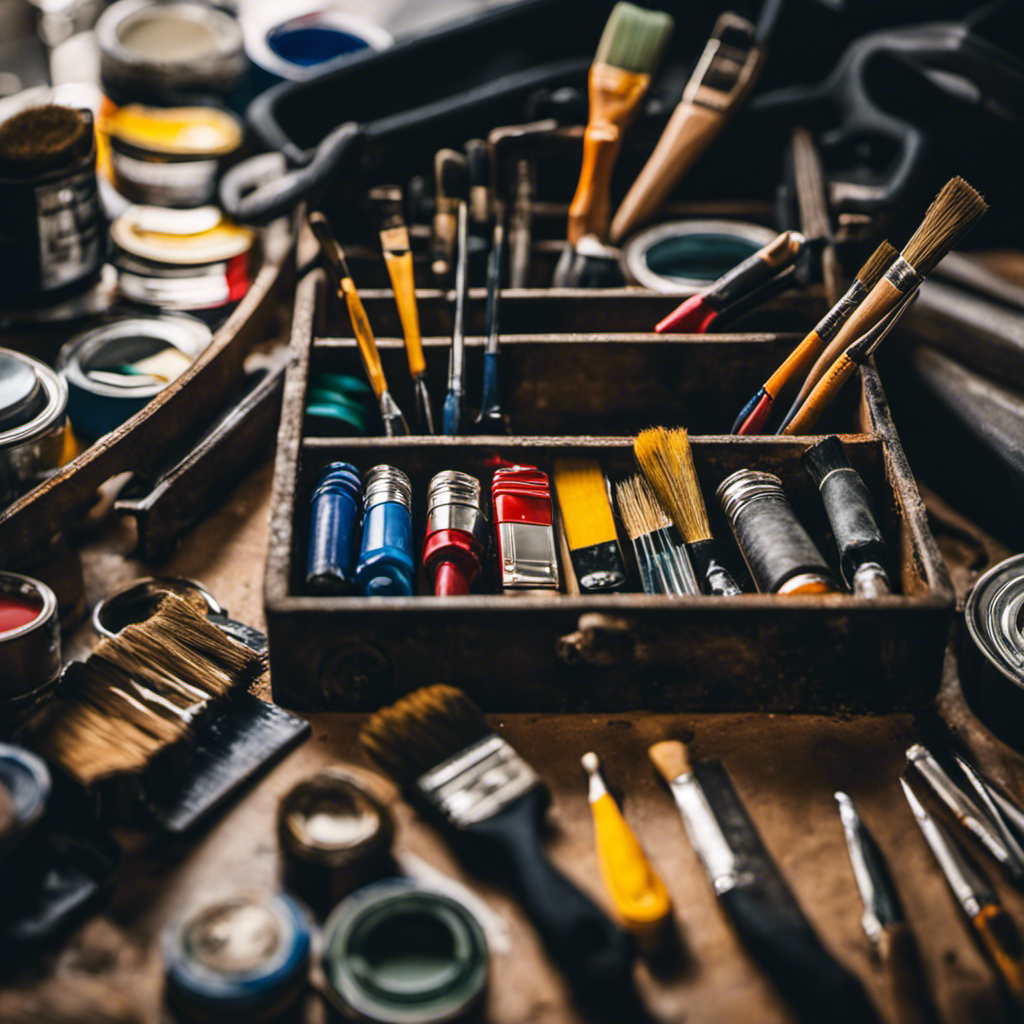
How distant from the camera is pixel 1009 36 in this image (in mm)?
2176

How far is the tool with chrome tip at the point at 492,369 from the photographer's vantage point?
1.66 metres

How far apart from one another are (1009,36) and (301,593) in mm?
1789

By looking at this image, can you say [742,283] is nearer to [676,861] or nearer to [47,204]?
[676,861]

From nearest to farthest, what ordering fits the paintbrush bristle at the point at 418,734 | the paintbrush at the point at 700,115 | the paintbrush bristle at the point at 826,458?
the paintbrush bristle at the point at 418,734 → the paintbrush bristle at the point at 826,458 → the paintbrush at the point at 700,115

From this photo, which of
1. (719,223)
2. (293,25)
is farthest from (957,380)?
(293,25)

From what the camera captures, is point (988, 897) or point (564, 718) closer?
point (988, 897)

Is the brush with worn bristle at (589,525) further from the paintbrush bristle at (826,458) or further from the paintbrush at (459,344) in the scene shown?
the paintbrush bristle at (826,458)

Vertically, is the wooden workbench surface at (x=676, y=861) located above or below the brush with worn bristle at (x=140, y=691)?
below

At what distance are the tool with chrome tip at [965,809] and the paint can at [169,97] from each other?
1.64 meters

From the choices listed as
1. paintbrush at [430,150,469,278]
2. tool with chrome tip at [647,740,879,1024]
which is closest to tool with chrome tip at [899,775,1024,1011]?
tool with chrome tip at [647,740,879,1024]

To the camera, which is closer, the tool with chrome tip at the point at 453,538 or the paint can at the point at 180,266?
the tool with chrome tip at the point at 453,538

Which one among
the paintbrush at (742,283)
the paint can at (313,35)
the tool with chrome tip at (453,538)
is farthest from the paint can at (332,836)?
the paint can at (313,35)

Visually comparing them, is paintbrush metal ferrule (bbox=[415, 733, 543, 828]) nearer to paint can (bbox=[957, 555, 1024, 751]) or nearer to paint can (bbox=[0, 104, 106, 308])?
paint can (bbox=[957, 555, 1024, 751])

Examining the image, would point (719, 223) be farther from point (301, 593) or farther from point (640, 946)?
point (640, 946)
